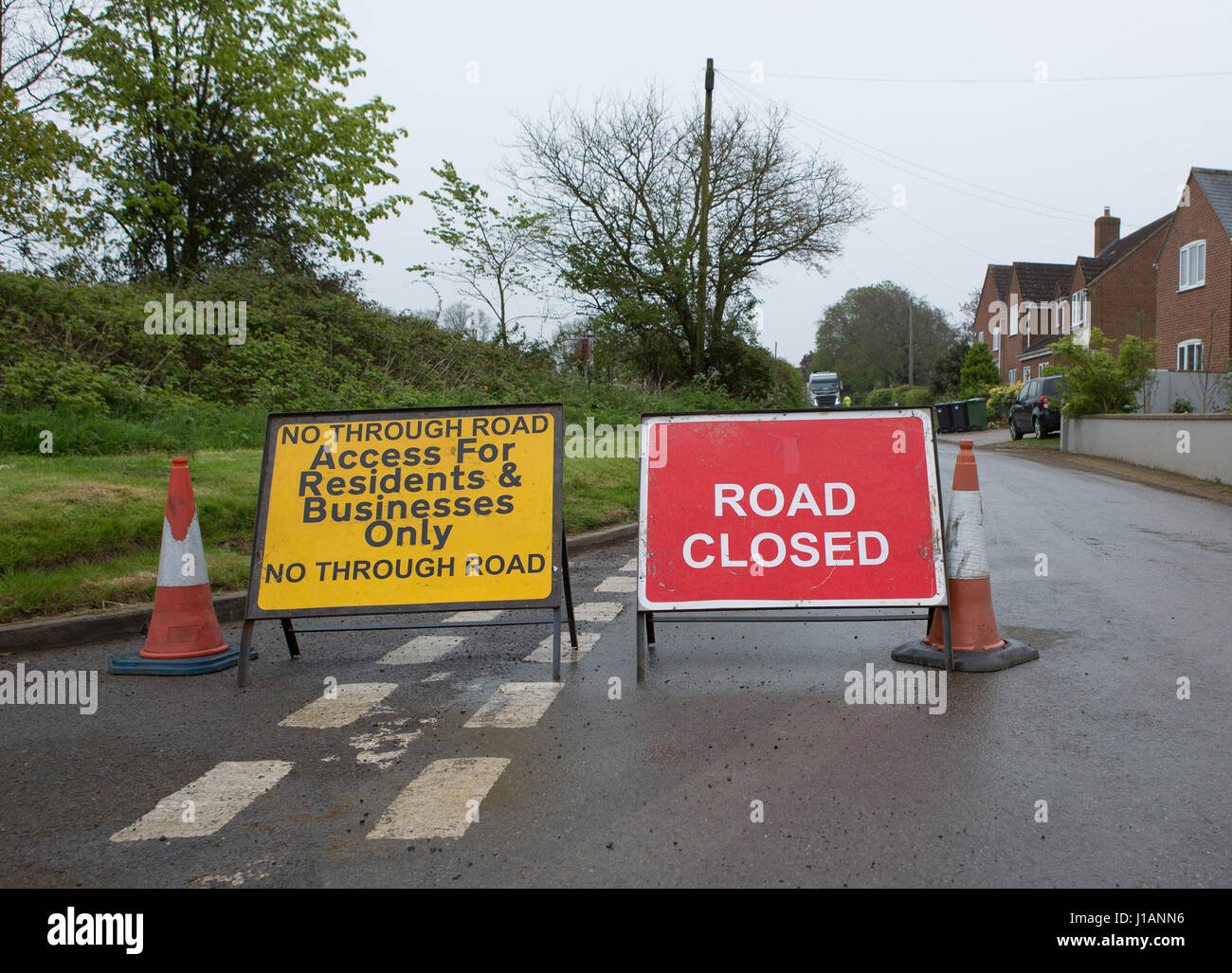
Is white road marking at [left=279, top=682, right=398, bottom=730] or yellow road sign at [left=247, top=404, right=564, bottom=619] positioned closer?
white road marking at [left=279, top=682, right=398, bottom=730]

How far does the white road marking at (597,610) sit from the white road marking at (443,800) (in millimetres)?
2824

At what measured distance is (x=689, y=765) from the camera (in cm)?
396

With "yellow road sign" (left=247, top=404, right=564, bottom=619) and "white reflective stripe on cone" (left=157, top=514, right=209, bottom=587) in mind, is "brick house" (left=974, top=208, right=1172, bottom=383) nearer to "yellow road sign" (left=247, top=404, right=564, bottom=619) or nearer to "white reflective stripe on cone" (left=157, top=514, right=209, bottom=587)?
"yellow road sign" (left=247, top=404, right=564, bottom=619)

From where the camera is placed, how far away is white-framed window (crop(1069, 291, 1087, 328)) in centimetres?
4709

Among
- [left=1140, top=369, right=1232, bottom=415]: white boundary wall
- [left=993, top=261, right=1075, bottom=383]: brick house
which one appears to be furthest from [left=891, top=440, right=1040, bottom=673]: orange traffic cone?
[left=993, top=261, right=1075, bottom=383]: brick house

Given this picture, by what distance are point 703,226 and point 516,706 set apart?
24086 mm

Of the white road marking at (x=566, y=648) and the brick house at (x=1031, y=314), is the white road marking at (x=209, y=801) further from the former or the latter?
the brick house at (x=1031, y=314)

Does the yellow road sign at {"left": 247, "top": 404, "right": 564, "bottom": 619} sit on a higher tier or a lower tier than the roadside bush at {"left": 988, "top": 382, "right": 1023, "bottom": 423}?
lower

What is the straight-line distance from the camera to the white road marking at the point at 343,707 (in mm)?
4664

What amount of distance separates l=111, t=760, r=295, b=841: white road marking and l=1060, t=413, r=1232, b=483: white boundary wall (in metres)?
17.1
